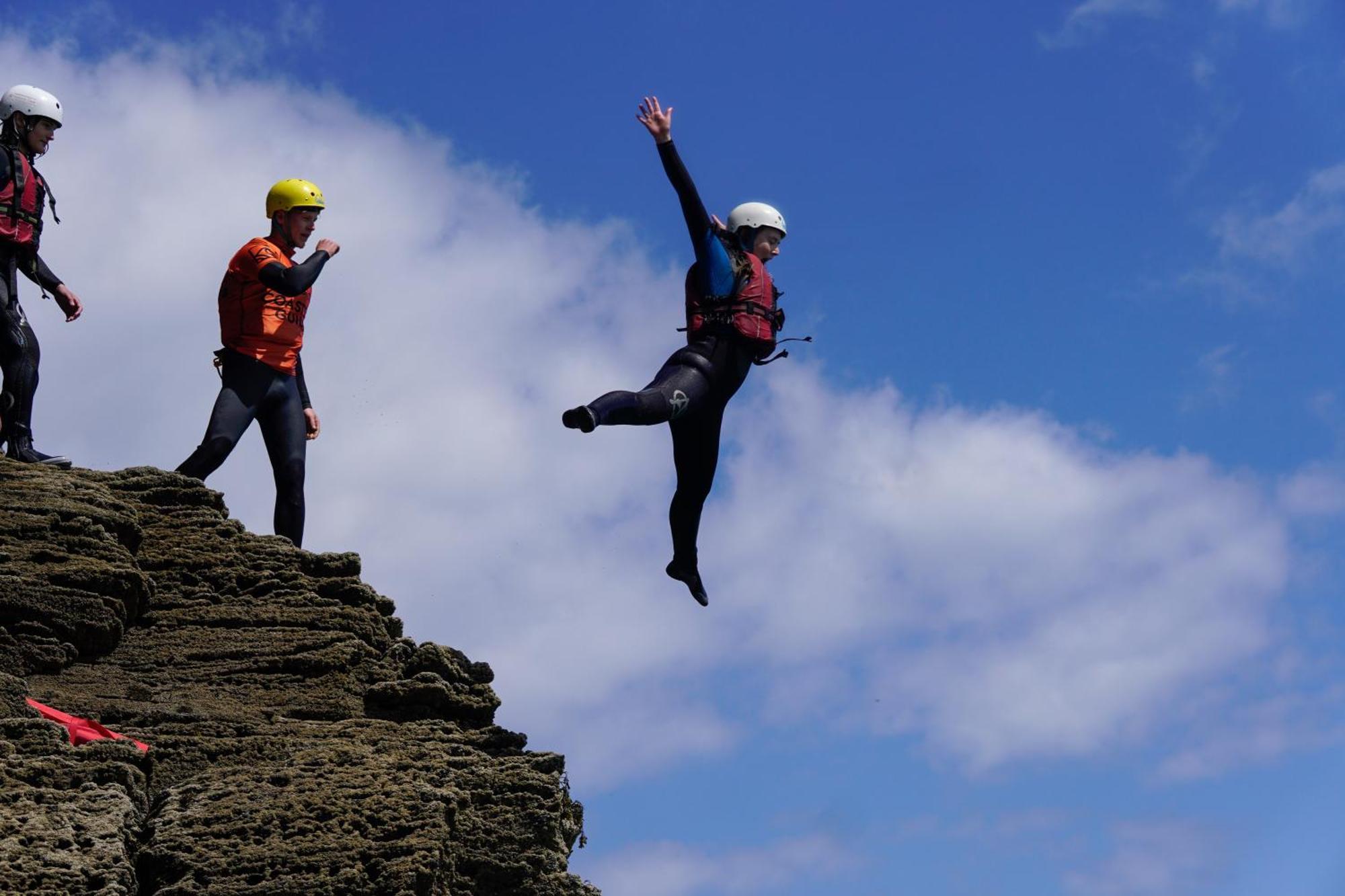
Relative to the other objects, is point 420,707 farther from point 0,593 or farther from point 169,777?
point 0,593

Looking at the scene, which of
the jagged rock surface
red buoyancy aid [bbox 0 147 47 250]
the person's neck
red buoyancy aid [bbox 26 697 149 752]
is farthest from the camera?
the person's neck

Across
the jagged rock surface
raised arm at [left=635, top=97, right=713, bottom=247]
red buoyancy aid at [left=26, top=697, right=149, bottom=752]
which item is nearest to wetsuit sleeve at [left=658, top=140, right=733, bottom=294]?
raised arm at [left=635, top=97, right=713, bottom=247]

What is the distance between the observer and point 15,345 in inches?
599

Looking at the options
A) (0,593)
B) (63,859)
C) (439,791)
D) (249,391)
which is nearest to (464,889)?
(439,791)

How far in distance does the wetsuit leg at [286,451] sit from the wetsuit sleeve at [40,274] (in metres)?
1.81

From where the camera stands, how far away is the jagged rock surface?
37.6 ft

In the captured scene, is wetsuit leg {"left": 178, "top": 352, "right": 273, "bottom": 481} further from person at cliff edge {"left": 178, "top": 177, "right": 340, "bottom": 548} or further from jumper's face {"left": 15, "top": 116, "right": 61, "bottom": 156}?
jumper's face {"left": 15, "top": 116, "right": 61, "bottom": 156}

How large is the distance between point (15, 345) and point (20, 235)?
0.80m

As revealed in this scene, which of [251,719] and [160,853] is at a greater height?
[251,719]

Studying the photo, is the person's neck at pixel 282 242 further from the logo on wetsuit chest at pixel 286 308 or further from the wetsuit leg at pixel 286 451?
the wetsuit leg at pixel 286 451

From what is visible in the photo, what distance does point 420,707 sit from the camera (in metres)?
13.5

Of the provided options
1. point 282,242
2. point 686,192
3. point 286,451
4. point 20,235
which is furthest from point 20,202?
point 686,192

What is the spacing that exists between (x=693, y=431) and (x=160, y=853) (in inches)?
230

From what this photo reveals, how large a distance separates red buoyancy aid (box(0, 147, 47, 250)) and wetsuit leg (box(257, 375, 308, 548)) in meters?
2.01
